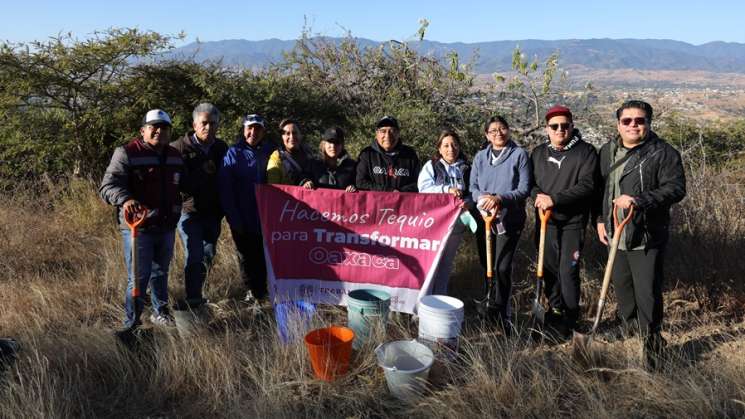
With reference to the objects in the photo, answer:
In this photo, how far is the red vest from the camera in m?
3.97

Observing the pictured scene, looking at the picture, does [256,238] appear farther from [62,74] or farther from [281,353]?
[62,74]

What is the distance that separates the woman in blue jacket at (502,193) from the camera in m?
4.24

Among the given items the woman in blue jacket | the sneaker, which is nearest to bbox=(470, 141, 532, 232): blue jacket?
the woman in blue jacket

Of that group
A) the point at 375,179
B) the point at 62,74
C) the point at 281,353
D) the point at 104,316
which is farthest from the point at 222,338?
the point at 62,74

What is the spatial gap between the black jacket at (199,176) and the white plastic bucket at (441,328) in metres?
2.15

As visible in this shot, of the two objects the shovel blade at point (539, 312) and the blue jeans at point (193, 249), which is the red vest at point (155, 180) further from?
the shovel blade at point (539, 312)

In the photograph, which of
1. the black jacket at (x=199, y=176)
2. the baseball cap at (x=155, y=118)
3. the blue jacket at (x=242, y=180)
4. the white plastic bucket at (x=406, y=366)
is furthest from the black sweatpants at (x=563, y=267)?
the baseball cap at (x=155, y=118)

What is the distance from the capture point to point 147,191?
4.04 meters

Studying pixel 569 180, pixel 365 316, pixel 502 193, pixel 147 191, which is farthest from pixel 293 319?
pixel 569 180

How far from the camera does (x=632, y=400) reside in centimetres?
331

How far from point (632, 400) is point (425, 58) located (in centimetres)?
745

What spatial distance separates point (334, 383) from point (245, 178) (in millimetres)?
2075

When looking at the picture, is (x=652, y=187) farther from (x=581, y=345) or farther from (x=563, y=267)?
(x=581, y=345)

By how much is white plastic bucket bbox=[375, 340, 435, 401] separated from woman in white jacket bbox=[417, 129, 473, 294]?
3.06 feet
